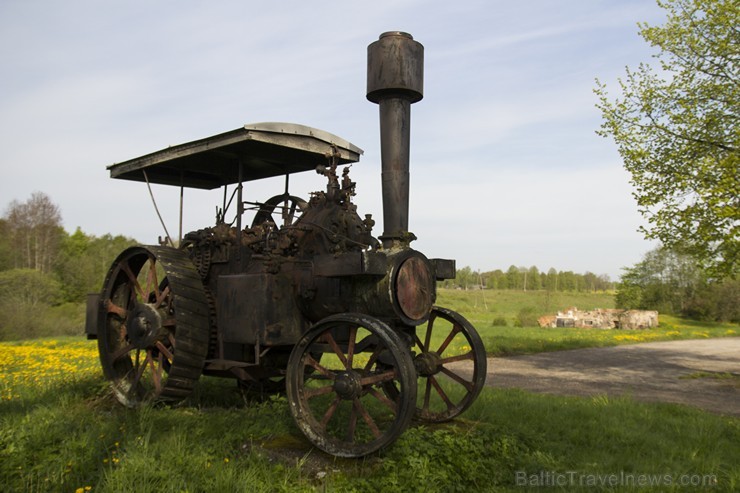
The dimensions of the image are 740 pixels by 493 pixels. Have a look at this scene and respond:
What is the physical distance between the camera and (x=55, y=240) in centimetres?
4316

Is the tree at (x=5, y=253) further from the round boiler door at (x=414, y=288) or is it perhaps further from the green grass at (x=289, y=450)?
the round boiler door at (x=414, y=288)

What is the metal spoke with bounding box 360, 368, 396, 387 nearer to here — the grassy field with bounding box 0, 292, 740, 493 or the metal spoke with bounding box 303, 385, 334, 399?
the metal spoke with bounding box 303, 385, 334, 399

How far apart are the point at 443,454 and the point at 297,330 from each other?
195 cm

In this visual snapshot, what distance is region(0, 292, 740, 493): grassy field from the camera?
A: 4414 mm

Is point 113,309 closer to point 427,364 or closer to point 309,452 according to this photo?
point 309,452

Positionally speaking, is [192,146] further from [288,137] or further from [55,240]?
[55,240]

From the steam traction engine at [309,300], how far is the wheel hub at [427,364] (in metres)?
0.01

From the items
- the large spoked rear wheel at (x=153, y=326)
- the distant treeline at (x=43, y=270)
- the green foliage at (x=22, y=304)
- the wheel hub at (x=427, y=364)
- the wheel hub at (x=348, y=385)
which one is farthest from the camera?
the distant treeline at (x=43, y=270)

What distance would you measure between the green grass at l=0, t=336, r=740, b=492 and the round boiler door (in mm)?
1058

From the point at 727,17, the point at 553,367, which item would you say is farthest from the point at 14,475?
the point at 727,17

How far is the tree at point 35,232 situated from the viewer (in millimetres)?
41969

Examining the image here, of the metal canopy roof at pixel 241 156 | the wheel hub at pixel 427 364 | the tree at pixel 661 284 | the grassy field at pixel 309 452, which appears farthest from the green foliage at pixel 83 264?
the tree at pixel 661 284

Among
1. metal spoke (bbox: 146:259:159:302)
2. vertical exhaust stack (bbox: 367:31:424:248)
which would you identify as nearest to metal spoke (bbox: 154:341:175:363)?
metal spoke (bbox: 146:259:159:302)

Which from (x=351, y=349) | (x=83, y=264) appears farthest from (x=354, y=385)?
(x=83, y=264)
